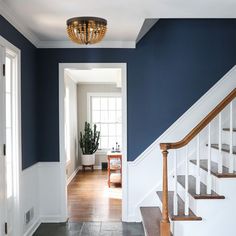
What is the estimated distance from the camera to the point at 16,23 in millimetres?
3211

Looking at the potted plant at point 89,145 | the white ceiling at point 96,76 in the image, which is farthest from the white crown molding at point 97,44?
the potted plant at point 89,145

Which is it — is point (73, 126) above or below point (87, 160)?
above

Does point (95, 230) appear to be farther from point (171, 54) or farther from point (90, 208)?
point (171, 54)

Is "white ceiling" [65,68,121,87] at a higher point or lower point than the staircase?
higher

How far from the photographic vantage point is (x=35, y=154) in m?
4.07

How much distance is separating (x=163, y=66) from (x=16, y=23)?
2002mm

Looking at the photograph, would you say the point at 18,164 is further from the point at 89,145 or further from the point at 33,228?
the point at 89,145

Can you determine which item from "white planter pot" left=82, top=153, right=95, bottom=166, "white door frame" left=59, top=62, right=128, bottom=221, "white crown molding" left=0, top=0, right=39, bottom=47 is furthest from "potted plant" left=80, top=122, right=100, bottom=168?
"white crown molding" left=0, top=0, right=39, bottom=47

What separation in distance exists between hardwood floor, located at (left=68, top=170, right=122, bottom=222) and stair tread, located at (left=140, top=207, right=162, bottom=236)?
0.54m

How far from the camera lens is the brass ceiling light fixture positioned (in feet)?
8.66

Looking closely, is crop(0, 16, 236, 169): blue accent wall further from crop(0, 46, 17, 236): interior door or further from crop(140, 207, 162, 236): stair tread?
crop(0, 46, 17, 236): interior door

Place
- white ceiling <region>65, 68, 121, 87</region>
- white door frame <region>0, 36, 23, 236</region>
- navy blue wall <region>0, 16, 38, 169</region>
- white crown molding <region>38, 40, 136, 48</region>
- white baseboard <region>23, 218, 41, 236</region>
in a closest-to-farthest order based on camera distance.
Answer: white door frame <region>0, 36, 23, 236</region> → navy blue wall <region>0, 16, 38, 169</region> → white baseboard <region>23, 218, 41, 236</region> → white crown molding <region>38, 40, 136, 48</region> → white ceiling <region>65, 68, 121, 87</region>

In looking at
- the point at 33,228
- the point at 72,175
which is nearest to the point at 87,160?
the point at 72,175

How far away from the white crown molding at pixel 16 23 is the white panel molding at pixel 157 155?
6.96 ft
